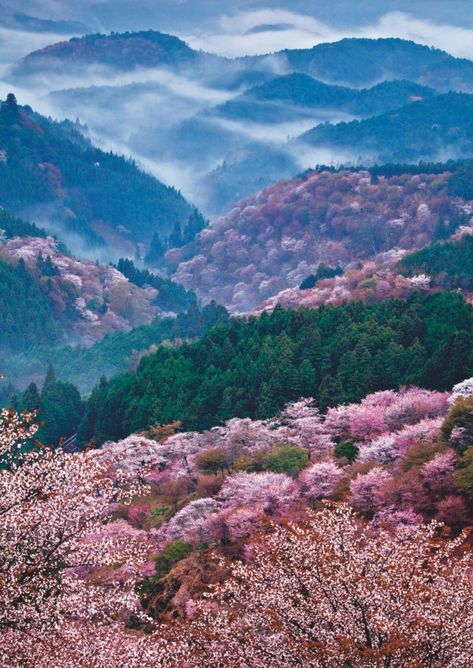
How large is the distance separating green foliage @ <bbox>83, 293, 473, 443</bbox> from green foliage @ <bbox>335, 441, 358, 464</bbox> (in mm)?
11662

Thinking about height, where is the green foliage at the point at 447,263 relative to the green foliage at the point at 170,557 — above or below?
above

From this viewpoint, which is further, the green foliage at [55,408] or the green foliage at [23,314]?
the green foliage at [23,314]

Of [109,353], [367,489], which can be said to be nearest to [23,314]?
[109,353]

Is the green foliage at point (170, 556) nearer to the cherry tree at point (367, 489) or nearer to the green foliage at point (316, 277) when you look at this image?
the cherry tree at point (367, 489)

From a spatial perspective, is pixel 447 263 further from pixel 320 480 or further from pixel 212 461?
pixel 320 480

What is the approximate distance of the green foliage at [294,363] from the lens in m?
66.1

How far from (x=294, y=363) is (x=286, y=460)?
23.2 m

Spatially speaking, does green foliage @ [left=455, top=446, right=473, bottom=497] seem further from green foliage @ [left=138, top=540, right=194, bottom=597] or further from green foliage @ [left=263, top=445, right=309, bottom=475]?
green foliage @ [left=138, top=540, right=194, bottom=597]

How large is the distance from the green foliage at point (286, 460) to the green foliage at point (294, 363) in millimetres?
13295

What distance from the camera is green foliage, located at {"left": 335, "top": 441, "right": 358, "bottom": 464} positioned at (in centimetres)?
5131

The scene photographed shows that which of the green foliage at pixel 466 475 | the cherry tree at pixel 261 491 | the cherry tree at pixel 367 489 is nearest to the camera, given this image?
the green foliage at pixel 466 475

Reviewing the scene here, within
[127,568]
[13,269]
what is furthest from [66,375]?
[127,568]

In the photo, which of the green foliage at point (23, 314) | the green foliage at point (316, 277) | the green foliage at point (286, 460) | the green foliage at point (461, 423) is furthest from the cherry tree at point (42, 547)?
the green foliage at point (23, 314)

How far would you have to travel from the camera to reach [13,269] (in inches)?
7259
